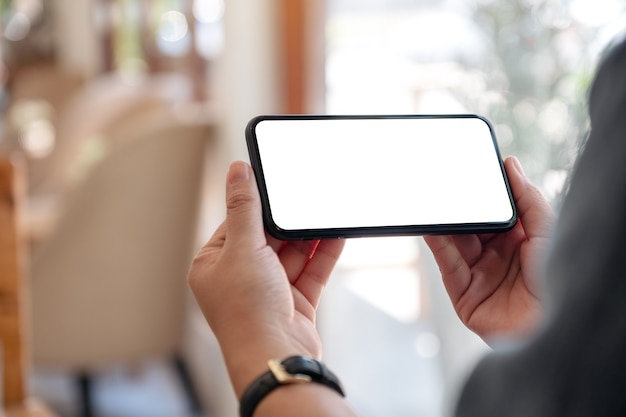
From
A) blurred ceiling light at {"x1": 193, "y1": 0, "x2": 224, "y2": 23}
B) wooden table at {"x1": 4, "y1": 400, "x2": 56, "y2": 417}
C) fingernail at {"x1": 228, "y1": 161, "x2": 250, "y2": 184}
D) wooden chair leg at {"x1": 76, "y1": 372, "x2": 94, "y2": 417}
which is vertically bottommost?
wooden chair leg at {"x1": 76, "y1": 372, "x2": 94, "y2": 417}

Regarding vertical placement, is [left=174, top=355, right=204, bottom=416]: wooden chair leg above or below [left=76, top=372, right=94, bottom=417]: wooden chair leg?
below

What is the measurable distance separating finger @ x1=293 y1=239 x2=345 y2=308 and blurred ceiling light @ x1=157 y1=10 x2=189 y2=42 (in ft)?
8.79

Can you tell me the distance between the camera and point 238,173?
2.16ft

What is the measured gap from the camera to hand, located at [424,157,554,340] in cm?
68

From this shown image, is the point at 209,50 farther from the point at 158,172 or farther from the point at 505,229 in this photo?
the point at 505,229

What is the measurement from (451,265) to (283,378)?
0.23 meters

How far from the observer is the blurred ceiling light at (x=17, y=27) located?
5672mm

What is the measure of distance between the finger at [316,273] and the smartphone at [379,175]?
0.16 ft

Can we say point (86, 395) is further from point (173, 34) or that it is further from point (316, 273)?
point (316, 273)

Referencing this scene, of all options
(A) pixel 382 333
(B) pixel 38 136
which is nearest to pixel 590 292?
(A) pixel 382 333

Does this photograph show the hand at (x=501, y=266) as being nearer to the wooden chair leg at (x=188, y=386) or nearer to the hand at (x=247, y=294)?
the hand at (x=247, y=294)

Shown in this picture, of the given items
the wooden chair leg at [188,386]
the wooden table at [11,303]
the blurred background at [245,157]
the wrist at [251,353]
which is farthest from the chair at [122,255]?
the wrist at [251,353]

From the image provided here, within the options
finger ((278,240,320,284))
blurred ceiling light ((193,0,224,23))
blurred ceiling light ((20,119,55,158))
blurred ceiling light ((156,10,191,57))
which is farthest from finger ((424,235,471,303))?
blurred ceiling light ((20,119,55,158))

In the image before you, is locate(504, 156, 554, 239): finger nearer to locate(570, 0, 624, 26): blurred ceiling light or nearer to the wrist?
the wrist
